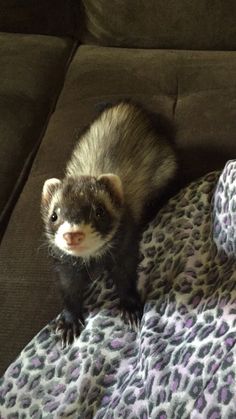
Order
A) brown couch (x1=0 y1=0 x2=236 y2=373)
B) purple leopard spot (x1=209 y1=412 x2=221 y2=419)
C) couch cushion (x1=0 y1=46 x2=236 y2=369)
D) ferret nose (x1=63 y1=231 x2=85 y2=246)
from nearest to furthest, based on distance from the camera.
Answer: purple leopard spot (x1=209 y1=412 x2=221 y2=419)
ferret nose (x1=63 y1=231 x2=85 y2=246)
couch cushion (x1=0 y1=46 x2=236 y2=369)
brown couch (x1=0 y1=0 x2=236 y2=373)

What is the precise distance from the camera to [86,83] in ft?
5.10

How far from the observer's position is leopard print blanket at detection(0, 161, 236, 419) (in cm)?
81

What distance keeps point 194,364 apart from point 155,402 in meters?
0.09

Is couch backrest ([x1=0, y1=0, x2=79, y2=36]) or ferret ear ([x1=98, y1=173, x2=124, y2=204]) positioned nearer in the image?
ferret ear ([x1=98, y1=173, x2=124, y2=204])

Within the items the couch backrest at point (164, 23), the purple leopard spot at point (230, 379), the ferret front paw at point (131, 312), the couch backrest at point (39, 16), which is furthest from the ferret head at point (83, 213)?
the couch backrest at point (39, 16)

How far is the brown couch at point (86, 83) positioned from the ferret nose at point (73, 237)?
27 centimetres

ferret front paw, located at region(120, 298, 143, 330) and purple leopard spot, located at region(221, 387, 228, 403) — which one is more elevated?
ferret front paw, located at region(120, 298, 143, 330)

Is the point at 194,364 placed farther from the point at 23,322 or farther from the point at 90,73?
the point at 90,73

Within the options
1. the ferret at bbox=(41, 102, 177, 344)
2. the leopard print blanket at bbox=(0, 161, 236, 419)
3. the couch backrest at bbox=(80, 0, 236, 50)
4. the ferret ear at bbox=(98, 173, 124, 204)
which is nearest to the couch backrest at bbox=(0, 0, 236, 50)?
the couch backrest at bbox=(80, 0, 236, 50)

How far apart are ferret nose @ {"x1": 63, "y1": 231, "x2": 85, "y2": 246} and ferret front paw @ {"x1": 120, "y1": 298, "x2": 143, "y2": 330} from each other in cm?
22

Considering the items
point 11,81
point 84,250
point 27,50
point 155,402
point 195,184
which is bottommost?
point 155,402

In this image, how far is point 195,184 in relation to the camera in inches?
46.9

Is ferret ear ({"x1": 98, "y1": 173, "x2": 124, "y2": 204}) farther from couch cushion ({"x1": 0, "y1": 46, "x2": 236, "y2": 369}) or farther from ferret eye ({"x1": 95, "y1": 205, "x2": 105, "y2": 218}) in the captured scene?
couch cushion ({"x1": 0, "y1": 46, "x2": 236, "y2": 369})

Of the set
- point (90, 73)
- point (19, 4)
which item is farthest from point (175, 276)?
point (19, 4)
